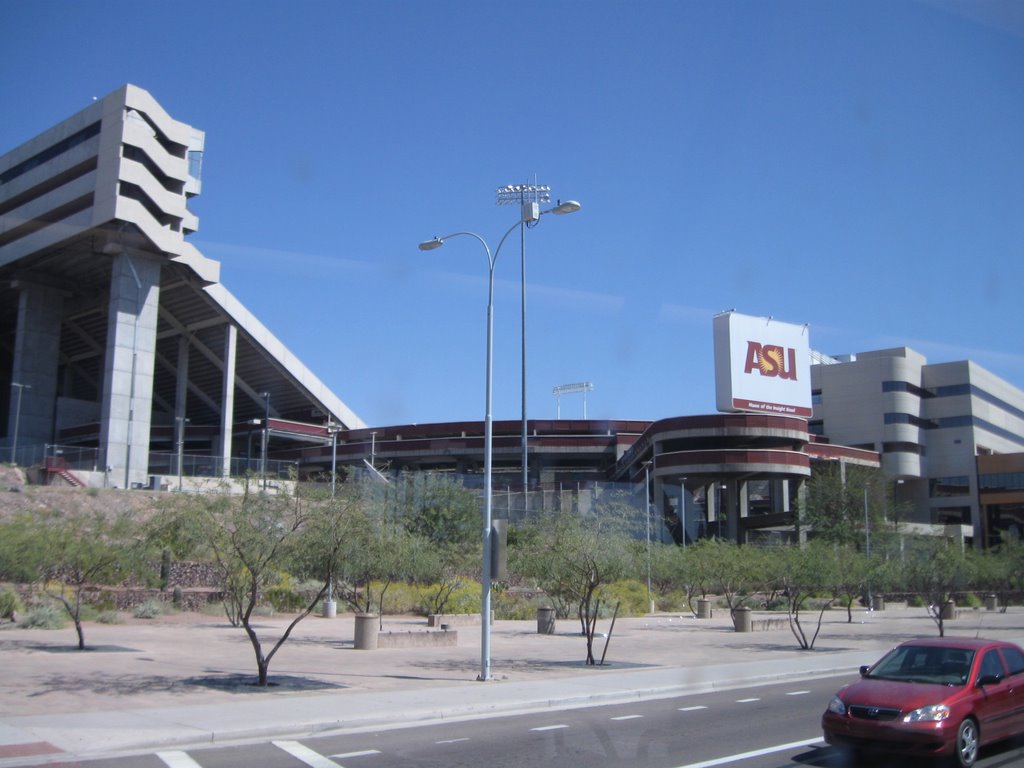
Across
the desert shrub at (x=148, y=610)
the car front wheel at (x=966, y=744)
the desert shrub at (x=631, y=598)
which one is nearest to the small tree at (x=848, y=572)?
the desert shrub at (x=631, y=598)

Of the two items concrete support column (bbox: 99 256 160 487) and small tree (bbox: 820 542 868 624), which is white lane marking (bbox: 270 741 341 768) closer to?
small tree (bbox: 820 542 868 624)

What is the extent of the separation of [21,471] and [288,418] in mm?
38260

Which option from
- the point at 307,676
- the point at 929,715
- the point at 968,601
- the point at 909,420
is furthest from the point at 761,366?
the point at 929,715

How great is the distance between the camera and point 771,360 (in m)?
74.9

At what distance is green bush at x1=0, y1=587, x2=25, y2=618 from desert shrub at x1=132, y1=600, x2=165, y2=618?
4.54 metres

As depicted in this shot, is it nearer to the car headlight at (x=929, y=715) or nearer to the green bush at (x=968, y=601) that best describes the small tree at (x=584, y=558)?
the car headlight at (x=929, y=715)

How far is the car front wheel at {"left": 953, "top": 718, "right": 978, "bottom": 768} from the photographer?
10.8 m

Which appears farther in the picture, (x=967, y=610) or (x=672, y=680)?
Result: (x=967, y=610)

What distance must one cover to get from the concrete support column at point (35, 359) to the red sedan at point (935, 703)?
67949mm

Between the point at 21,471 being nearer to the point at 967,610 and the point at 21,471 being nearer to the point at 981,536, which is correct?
the point at 967,610

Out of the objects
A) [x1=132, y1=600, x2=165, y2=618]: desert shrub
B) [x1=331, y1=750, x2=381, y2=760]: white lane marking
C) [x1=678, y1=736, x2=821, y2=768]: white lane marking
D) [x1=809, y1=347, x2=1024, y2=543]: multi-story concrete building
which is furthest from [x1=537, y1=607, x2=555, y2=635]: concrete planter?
[x1=809, y1=347, x2=1024, y2=543]: multi-story concrete building

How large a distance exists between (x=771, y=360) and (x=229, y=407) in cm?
4349

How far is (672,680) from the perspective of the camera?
20609 mm

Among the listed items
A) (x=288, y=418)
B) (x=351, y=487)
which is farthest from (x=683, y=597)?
(x=288, y=418)
